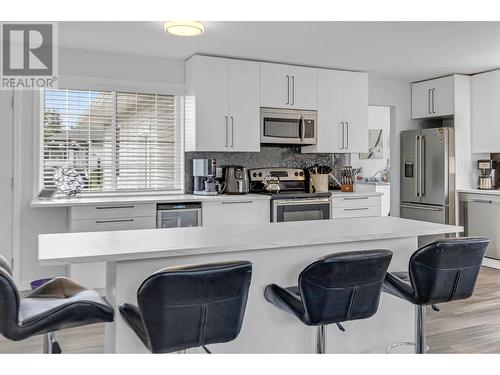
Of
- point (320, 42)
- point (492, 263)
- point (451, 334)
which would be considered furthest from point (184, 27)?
point (492, 263)

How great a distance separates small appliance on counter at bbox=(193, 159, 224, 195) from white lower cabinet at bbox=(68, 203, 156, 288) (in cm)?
68

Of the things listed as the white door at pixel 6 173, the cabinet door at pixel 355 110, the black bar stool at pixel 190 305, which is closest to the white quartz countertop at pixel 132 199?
the white door at pixel 6 173

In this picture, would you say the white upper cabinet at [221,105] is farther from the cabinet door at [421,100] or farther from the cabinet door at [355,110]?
the cabinet door at [421,100]

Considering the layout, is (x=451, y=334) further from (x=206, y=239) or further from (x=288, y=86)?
(x=288, y=86)

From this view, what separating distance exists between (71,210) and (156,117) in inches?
57.5

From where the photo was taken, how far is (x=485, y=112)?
5.66 meters

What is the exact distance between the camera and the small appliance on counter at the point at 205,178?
15.7 feet

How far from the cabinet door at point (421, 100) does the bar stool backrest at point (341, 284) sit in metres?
4.47

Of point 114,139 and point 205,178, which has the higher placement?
point 114,139

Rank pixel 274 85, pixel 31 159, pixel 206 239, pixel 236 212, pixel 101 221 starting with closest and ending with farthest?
pixel 206 239
pixel 101 221
pixel 31 159
pixel 236 212
pixel 274 85

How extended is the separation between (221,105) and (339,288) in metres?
3.13

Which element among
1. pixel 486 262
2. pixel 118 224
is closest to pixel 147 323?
pixel 118 224

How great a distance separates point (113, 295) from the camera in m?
2.13

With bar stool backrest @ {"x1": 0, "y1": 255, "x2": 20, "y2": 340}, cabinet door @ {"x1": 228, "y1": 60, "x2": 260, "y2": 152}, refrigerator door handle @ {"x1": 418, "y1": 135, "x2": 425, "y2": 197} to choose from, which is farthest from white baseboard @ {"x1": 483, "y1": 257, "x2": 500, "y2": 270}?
bar stool backrest @ {"x1": 0, "y1": 255, "x2": 20, "y2": 340}
